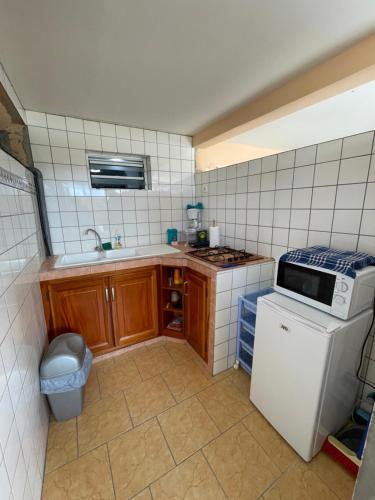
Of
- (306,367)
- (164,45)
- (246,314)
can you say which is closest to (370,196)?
(306,367)

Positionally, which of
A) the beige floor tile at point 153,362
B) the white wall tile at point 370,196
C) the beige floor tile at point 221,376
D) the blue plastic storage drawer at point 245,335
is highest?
the white wall tile at point 370,196

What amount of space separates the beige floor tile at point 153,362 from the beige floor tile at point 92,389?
1.08 feet

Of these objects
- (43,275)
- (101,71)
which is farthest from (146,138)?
(43,275)

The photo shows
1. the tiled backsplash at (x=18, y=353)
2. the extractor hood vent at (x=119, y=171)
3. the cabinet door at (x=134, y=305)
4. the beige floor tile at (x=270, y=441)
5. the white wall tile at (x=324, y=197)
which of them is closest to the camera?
the tiled backsplash at (x=18, y=353)

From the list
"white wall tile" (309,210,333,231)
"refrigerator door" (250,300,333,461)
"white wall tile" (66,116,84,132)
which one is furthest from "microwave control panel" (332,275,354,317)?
"white wall tile" (66,116,84,132)

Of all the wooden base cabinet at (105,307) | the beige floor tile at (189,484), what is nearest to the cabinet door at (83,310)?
the wooden base cabinet at (105,307)

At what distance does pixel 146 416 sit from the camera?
1384 millimetres

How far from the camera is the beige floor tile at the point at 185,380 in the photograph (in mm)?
1557

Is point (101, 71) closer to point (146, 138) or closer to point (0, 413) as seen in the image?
point (146, 138)

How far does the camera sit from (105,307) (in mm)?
1781

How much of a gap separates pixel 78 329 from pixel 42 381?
1.68 feet

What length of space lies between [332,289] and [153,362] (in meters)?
1.51

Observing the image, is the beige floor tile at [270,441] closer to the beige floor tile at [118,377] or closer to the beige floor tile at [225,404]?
the beige floor tile at [225,404]

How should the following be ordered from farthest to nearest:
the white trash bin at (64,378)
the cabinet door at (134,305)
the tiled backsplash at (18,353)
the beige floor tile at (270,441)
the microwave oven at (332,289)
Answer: the cabinet door at (134,305)
the white trash bin at (64,378)
the beige floor tile at (270,441)
the microwave oven at (332,289)
the tiled backsplash at (18,353)
